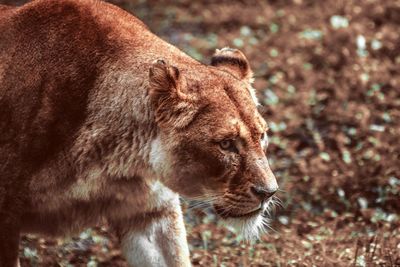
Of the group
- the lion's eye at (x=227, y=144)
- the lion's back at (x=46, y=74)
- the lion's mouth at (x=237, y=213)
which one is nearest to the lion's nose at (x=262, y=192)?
the lion's mouth at (x=237, y=213)

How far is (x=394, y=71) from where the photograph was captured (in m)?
12.0

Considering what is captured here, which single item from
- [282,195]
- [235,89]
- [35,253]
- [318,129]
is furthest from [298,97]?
[235,89]

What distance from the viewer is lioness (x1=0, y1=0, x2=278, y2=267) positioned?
249 inches

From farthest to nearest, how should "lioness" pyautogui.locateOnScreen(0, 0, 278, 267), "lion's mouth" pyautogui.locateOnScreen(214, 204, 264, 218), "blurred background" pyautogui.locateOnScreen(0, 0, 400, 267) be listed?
"blurred background" pyautogui.locateOnScreen(0, 0, 400, 267) → "lion's mouth" pyautogui.locateOnScreen(214, 204, 264, 218) → "lioness" pyautogui.locateOnScreen(0, 0, 278, 267)

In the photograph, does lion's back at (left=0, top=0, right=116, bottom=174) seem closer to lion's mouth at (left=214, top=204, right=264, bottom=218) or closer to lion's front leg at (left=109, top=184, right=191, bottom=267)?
lion's front leg at (left=109, top=184, right=191, bottom=267)

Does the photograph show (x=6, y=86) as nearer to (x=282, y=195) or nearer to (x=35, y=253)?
(x=35, y=253)

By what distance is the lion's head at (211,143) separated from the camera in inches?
247

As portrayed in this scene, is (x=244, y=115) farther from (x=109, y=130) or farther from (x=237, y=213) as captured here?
(x=109, y=130)

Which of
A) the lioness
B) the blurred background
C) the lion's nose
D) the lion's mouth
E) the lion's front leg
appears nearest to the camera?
the lion's nose

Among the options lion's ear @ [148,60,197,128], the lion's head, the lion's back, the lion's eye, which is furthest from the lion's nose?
the lion's back

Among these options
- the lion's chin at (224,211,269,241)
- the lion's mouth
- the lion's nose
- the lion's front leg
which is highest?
the lion's nose

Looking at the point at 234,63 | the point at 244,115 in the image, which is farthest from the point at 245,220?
the point at 234,63

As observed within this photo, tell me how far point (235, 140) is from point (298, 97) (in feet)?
18.7

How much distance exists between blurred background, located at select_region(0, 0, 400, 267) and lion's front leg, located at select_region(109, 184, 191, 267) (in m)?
0.49
